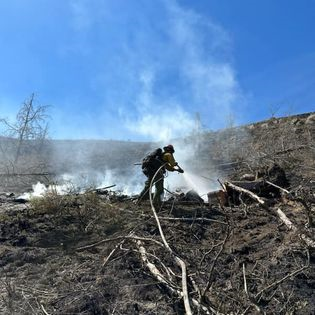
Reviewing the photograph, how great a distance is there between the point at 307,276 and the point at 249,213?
259cm

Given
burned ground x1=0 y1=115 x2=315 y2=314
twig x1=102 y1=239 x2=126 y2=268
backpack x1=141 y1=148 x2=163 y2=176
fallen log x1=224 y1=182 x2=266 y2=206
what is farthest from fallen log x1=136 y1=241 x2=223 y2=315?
backpack x1=141 y1=148 x2=163 y2=176

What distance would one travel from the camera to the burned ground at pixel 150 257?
492 centimetres

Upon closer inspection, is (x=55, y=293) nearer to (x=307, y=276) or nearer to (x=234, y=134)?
(x=307, y=276)

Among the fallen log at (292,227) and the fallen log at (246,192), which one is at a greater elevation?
the fallen log at (246,192)

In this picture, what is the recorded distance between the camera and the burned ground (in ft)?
16.1

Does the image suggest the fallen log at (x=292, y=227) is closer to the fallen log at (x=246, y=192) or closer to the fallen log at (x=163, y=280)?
the fallen log at (x=246, y=192)

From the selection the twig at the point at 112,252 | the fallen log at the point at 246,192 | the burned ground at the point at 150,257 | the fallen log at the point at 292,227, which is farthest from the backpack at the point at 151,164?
the twig at the point at 112,252

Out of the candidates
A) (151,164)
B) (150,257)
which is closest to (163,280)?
(150,257)

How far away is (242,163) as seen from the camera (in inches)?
525

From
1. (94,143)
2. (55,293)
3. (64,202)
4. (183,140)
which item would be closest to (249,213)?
(64,202)

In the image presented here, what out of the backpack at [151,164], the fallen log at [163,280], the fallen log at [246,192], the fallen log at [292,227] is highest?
the backpack at [151,164]

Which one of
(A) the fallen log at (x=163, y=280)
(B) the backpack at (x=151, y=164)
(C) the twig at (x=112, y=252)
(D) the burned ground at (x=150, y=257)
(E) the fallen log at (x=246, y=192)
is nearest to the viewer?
(A) the fallen log at (x=163, y=280)

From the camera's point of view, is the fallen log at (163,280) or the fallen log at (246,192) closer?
the fallen log at (163,280)

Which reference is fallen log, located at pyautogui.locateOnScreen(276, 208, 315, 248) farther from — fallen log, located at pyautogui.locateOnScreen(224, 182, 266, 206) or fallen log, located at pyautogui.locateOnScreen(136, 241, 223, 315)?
fallen log, located at pyautogui.locateOnScreen(136, 241, 223, 315)
